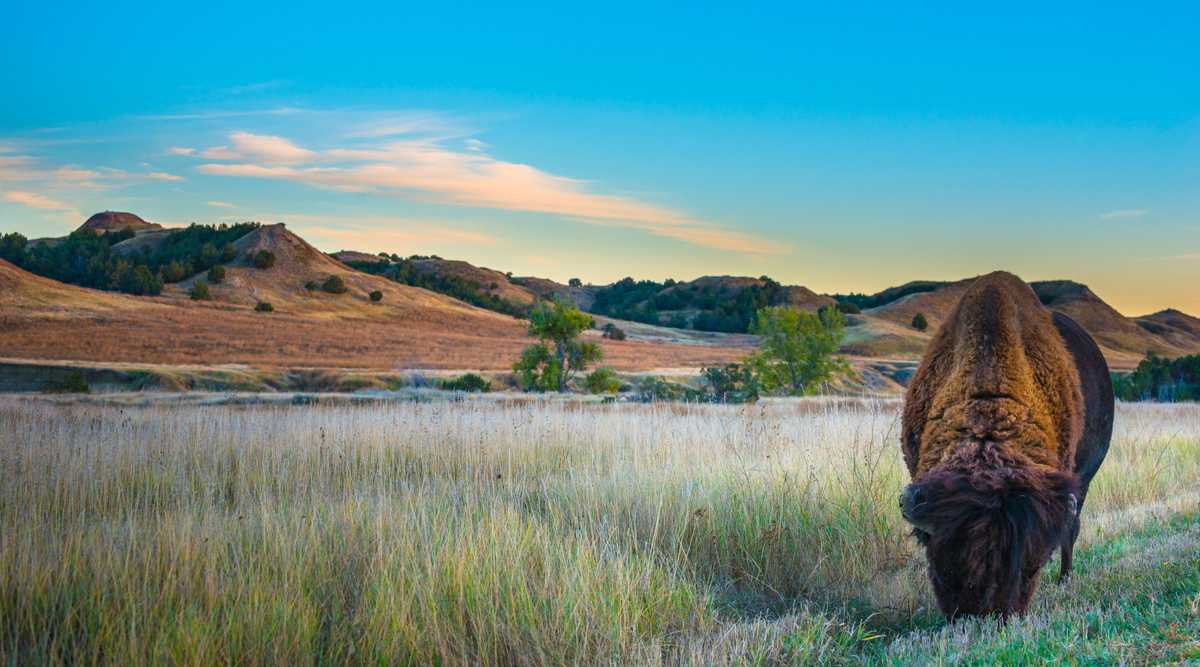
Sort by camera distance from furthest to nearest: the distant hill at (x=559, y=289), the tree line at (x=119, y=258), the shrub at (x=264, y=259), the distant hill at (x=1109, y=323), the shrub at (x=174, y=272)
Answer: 1. the distant hill at (x=559, y=289)
2. the distant hill at (x=1109, y=323)
3. the shrub at (x=264, y=259)
4. the shrub at (x=174, y=272)
5. the tree line at (x=119, y=258)

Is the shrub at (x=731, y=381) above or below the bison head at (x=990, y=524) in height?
below

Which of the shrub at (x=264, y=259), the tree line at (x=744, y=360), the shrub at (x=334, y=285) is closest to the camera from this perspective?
the tree line at (x=744, y=360)

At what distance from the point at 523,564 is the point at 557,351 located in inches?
1340

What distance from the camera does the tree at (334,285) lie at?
3583 inches

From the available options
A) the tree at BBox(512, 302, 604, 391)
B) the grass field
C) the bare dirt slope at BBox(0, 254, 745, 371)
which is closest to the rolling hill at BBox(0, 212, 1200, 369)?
the bare dirt slope at BBox(0, 254, 745, 371)

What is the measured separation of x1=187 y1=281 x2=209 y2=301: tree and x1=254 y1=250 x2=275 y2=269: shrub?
16.7 m

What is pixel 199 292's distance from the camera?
7588 cm

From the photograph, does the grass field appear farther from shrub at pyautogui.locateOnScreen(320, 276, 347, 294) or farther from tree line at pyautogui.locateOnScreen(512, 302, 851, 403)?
shrub at pyautogui.locateOnScreen(320, 276, 347, 294)

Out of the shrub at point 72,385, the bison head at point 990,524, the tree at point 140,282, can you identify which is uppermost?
the tree at point 140,282

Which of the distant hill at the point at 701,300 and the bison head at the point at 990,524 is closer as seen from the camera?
the bison head at the point at 990,524

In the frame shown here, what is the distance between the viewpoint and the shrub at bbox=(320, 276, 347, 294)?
91.0 metres

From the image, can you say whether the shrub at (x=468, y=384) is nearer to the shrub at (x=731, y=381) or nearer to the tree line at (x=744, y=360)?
the tree line at (x=744, y=360)

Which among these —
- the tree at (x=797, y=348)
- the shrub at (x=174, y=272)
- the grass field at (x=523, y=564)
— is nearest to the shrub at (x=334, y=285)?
the shrub at (x=174, y=272)

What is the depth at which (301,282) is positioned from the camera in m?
92.4
